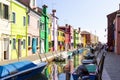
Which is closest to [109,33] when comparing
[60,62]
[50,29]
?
[50,29]

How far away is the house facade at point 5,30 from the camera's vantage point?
92.9ft

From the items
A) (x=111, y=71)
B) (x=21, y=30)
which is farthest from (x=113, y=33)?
(x=111, y=71)

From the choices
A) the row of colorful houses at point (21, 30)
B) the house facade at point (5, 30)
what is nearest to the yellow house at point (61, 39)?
the row of colorful houses at point (21, 30)

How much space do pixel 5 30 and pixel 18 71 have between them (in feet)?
37.8

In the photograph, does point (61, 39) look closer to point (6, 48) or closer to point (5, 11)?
point (5, 11)

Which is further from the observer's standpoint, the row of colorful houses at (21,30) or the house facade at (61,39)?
the house facade at (61,39)

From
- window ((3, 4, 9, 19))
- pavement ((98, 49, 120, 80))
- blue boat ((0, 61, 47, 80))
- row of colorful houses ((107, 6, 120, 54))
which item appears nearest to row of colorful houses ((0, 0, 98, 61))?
window ((3, 4, 9, 19))

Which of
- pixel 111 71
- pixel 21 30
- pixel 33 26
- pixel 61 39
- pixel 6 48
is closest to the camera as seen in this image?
pixel 111 71

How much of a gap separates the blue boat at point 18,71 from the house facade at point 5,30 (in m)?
6.84

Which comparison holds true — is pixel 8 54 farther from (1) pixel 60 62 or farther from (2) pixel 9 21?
(1) pixel 60 62

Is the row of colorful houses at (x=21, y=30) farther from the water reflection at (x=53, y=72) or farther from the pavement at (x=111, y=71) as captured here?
the pavement at (x=111, y=71)

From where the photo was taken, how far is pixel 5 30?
29375 millimetres

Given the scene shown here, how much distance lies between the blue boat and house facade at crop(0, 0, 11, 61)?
22.4 ft

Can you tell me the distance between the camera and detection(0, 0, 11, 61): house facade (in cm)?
2833
